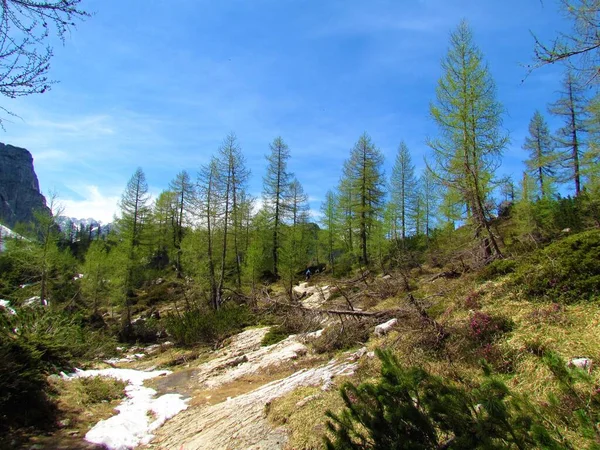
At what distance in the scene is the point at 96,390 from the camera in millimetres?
8039

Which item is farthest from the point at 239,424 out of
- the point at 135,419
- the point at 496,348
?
the point at 496,348

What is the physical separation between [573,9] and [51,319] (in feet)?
35.8

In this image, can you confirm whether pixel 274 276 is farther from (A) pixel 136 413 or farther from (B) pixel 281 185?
(A) pixel 136 413

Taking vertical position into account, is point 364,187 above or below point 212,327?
above

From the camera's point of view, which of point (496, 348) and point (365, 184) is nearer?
point (496, 348)

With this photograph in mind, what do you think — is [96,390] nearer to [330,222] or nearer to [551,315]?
[551,315]

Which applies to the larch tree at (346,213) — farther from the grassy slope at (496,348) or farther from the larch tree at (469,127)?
the grassy slope at (496,348)

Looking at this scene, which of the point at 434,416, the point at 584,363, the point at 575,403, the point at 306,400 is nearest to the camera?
the point at 434,416

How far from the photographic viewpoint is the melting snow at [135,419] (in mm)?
5523

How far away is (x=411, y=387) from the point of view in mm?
2434

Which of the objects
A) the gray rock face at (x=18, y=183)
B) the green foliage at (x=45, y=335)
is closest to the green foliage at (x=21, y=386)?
the green foliage at (x=45, y=335)

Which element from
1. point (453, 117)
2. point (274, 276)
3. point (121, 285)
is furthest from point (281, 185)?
point (453, 117)

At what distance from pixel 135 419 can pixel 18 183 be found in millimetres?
167972

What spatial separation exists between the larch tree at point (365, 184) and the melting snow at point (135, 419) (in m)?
26.6
